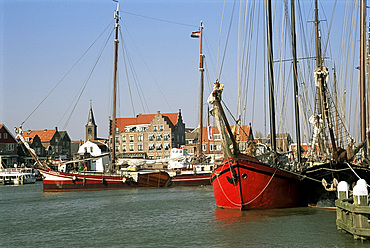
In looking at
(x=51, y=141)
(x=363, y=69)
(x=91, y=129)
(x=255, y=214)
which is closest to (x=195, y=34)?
A: (x=363, y=69)

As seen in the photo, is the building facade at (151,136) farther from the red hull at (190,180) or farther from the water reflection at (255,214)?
the water reflection at (255,214)

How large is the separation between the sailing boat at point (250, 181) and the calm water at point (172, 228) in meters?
0.59

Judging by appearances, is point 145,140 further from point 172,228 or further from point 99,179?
point 172,228

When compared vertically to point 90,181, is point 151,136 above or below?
above

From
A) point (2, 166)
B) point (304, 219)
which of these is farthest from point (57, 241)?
point (2, 166)

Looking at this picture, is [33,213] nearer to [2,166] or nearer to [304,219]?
[304,219]

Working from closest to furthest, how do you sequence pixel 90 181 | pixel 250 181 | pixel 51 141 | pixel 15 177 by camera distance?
pixel 250 181 < pixel 90 181 < pixel 15 177 < pixel 51 141

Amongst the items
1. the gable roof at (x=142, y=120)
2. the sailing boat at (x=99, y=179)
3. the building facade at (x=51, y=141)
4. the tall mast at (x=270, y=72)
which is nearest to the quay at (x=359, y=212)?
the tall mast at (x=270, y=72)

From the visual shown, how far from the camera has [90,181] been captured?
5847 cm

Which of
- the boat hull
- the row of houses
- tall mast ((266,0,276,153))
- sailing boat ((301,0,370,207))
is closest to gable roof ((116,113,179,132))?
the row of houses

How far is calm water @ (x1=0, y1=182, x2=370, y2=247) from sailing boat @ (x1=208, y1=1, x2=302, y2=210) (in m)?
0.59

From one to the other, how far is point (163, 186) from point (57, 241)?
1521 inches

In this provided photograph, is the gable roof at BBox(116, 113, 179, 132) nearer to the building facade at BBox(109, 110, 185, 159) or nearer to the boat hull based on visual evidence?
the building facade at BBox(109, 110, 185, 159)

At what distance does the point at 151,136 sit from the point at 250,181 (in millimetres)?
97198
